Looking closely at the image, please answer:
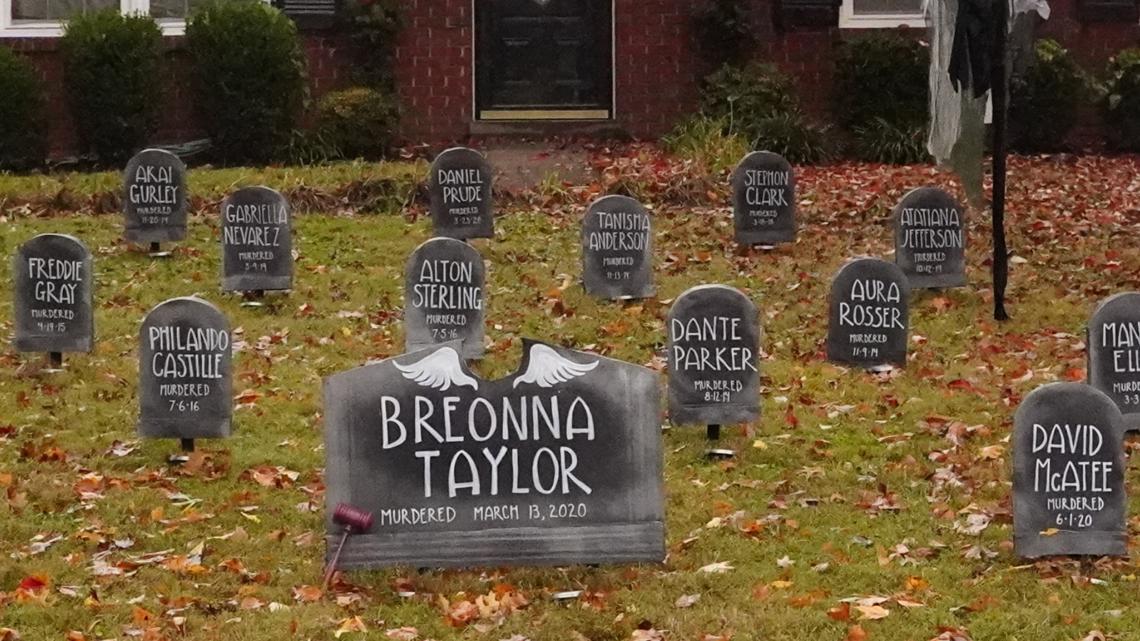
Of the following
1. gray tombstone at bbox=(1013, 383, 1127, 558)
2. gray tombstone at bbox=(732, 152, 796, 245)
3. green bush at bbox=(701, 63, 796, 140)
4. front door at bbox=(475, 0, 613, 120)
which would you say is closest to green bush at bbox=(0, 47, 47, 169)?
front door at bbox=(475, 0, 613, 120)

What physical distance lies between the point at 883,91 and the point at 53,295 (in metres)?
11.1

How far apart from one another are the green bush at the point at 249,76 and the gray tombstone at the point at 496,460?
11.8 m

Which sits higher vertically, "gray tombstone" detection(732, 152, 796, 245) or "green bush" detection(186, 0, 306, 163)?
"green bush" detection(186, 0, 306, 163)

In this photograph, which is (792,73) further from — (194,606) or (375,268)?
(194,606)

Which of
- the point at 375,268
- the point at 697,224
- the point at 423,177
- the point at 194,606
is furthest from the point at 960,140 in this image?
the point at 194,606

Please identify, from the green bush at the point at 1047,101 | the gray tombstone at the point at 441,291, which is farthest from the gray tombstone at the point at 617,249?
the green bush at the point at 1047,101

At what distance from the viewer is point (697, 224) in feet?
49.0

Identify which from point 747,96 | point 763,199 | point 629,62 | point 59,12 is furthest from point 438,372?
point 59,12

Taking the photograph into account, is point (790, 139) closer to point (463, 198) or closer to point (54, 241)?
point (463, 198)

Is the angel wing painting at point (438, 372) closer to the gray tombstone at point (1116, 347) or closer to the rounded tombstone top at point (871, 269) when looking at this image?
the gray tombstone at point (1116, 347)

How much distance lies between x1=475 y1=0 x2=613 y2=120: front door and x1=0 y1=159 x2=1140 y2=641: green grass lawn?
5.82m

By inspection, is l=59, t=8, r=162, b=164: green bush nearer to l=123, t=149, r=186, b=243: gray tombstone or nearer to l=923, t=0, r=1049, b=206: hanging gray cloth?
l=123, t=149, r=186, b=243: gray tombstone

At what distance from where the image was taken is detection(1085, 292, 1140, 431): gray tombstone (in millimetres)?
8273

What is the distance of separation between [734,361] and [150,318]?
264 centimetres
